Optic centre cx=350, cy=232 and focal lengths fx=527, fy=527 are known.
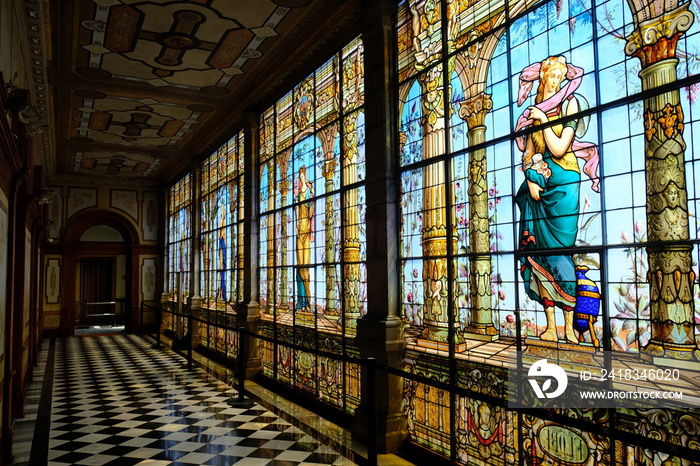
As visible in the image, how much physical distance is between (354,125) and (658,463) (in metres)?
5.02

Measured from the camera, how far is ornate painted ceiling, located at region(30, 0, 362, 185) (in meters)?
7.00

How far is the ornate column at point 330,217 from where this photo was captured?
24.5 ft

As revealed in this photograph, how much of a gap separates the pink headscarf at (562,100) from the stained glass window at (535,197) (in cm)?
1

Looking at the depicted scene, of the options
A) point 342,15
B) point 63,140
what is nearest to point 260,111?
point 342,15

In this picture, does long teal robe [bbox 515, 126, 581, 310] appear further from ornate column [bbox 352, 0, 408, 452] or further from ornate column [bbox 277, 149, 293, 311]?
ornate column [bbox 277, 149, 293, 311]

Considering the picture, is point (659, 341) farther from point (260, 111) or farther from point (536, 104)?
point (260, 111)

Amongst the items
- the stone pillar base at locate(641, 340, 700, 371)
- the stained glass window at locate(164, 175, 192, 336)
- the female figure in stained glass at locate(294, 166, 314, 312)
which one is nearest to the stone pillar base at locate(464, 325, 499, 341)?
the stone pillar base at locate(641, 340, 700, 371)

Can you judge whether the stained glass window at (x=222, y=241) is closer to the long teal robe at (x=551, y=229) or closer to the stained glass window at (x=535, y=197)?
the stained glass window at (x=535, y=197)

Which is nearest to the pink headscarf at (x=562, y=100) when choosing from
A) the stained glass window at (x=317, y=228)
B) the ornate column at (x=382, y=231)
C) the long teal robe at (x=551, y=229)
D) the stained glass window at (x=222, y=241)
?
the long teal robe at (x=551, y=229)

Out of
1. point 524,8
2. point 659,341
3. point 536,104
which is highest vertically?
point 524,8

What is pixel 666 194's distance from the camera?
131 inches

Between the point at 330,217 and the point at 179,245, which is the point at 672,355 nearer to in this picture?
the point at 330,217

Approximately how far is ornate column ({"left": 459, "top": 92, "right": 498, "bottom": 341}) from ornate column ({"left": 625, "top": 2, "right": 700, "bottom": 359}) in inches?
58.4

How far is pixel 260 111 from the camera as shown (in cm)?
1038
